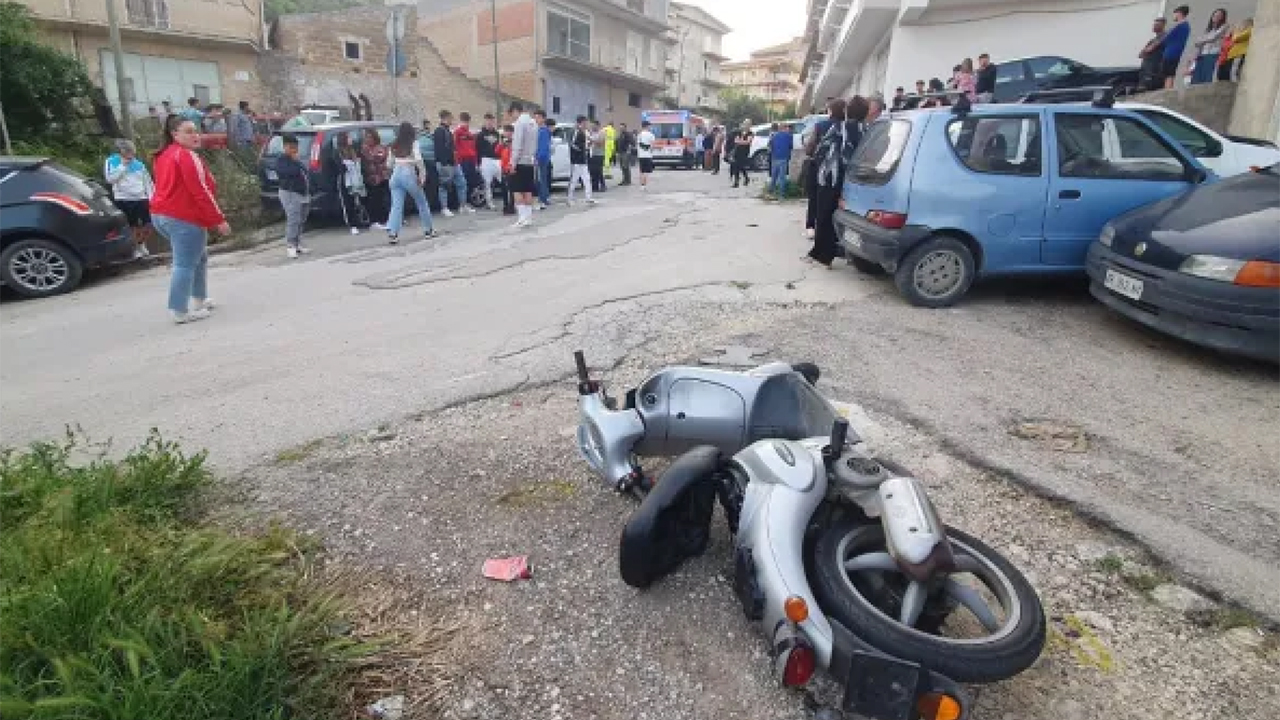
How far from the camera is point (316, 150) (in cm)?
1040

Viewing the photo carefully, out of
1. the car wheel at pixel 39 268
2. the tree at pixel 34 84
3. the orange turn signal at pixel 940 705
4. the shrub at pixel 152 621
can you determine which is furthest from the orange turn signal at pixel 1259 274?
the tree at pixel 34 84

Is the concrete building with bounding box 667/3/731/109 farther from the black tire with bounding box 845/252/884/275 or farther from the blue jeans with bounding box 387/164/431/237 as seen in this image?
the black tire with bounding box 845/252/884/275

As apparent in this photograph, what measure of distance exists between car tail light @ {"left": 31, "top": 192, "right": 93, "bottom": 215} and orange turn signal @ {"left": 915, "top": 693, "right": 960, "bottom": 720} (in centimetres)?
924

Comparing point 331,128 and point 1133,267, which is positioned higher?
point 331,128

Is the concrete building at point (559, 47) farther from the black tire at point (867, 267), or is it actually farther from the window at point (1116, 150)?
the window at point (1116, 150)

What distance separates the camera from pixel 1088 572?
2.56 metres

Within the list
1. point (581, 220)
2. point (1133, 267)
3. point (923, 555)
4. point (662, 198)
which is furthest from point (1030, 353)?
point (662, 198)

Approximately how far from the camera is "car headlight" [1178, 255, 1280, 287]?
4.19 metres

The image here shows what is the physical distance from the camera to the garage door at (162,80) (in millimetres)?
24125

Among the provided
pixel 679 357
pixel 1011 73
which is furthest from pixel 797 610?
pixel 1011 73

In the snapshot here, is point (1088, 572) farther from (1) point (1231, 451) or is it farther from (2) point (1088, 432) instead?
(1) point (1231, 451)

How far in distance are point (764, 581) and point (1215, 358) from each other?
448 cm

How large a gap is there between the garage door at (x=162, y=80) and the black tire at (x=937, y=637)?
28443 millimetres

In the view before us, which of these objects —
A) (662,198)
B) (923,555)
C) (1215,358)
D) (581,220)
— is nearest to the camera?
(923,555)
